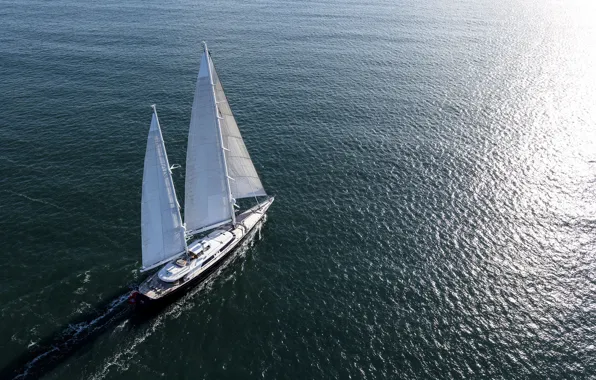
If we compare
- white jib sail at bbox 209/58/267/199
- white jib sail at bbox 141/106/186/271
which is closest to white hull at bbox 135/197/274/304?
white jib sail at bbox 141/106/186/271

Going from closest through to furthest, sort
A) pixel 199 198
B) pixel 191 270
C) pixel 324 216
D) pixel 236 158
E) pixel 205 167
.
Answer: pixel 191 270 → pixel 205 167 → pixel 199 198 → pixel 236 158 → pixel 324 216

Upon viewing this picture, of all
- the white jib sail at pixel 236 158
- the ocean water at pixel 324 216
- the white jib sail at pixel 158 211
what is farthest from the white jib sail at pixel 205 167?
the ocean water at pixel 324 216

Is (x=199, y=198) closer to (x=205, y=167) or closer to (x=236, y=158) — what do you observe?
(x=205, y=167)

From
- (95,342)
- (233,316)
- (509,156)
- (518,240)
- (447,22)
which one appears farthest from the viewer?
(447,22)

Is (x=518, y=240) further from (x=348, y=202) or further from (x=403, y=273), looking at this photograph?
(x=348, y=202)

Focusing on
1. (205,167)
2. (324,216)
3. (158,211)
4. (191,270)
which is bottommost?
(324,216)

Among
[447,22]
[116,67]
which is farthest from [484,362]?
[447,22]

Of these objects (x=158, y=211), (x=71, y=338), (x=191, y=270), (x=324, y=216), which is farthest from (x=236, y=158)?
(x=71, y=338)
